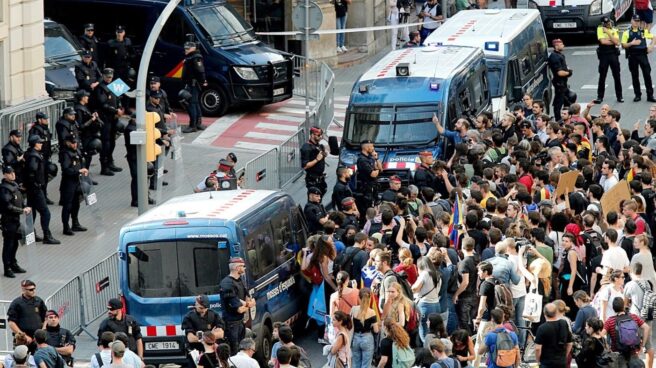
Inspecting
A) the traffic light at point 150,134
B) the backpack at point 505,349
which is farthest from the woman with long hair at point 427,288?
the traffic light at point 150,134

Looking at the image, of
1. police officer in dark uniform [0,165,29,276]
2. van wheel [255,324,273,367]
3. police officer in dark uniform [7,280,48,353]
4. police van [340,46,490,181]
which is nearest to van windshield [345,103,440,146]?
police van [340,46,490,181]

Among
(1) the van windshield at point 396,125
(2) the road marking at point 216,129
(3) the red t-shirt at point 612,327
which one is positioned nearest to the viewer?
(3) the red t-shirt at point 612,327

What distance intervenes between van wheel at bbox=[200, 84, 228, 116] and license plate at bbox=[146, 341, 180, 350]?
12.4 meters

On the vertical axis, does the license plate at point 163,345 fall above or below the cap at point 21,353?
below

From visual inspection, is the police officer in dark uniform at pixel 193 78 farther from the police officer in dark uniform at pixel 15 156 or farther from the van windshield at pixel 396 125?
the police officer in dark uniform at pixel 15 156

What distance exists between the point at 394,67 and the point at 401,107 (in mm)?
1185

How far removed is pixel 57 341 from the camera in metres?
18.2

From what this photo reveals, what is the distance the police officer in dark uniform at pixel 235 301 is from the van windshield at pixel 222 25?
514 inches

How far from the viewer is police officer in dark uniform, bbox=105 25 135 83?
3070 cm

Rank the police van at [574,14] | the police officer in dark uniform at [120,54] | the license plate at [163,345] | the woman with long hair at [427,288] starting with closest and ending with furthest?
the woman with long hair at [427,288]
the license plate at [163,345]
the police officer in dark uniform at [120,54]
the police van at [574,14]

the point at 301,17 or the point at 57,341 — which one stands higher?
the point at 301,17

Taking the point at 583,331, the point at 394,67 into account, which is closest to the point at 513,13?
the point at 394,67

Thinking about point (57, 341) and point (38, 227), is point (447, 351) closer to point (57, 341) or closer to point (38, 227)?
point (57, 341)

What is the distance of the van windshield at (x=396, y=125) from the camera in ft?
84.6
